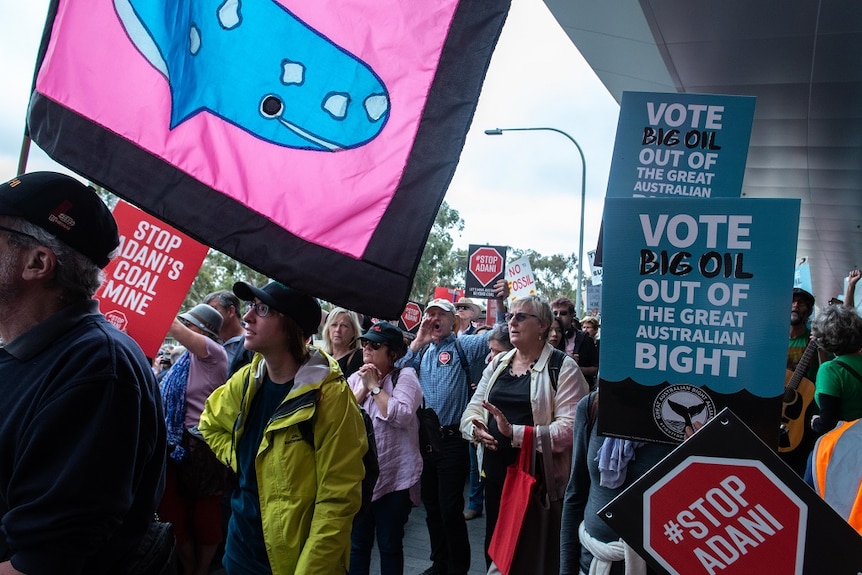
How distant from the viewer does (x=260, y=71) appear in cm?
197

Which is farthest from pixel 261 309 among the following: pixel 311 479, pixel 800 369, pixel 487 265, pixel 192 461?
pixel 487 265

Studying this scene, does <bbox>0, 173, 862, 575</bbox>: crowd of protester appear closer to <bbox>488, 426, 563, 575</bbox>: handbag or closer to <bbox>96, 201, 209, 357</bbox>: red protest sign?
<bbox>488, 426, 563, 575</bbox>: handbag

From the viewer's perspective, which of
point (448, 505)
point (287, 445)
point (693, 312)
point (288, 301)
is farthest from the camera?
point (448, 505)

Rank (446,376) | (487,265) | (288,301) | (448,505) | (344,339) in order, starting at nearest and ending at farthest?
(288,301), (448,505), (344,339), (446,376), (487,265)

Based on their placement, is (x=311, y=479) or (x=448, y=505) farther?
(x=448, y=505)

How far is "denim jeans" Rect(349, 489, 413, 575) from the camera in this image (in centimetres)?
445

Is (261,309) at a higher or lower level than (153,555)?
higher

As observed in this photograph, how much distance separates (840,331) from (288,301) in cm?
346

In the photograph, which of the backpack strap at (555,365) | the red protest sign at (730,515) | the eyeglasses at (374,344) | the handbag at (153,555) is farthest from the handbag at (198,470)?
the red protest sign at (730,515)

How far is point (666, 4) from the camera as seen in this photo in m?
8.27

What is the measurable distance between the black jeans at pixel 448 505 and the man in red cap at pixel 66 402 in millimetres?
3425

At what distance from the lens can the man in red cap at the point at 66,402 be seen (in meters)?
1.60

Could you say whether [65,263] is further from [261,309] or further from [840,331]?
[840,331]

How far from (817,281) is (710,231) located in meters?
33.9
